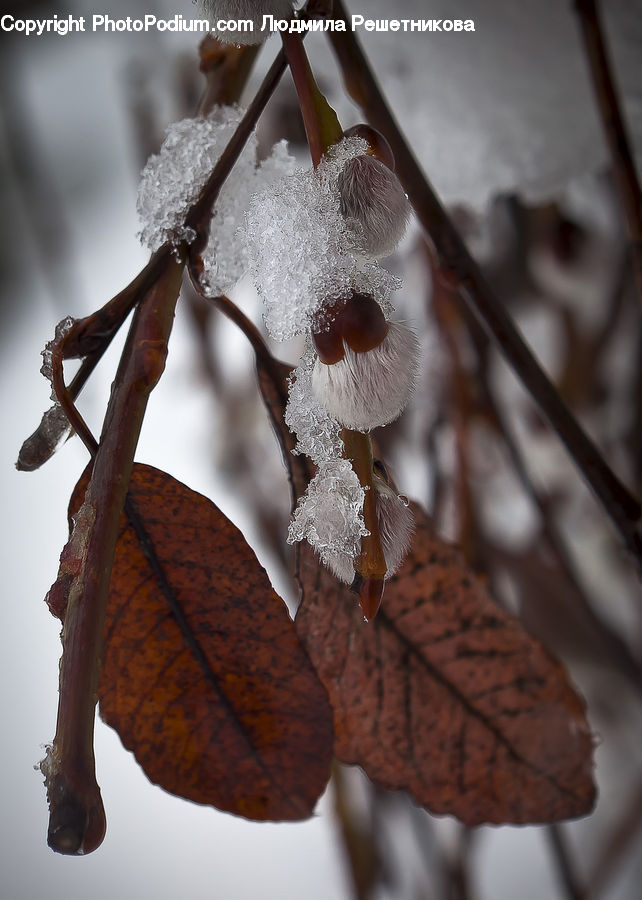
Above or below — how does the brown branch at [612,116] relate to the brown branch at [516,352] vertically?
above

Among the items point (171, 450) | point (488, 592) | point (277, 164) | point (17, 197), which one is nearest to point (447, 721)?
point (488, 592)

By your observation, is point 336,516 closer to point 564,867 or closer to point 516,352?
point 516,352

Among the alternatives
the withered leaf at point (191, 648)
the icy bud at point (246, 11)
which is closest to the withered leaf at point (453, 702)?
the withered leaf at point (191, 648)

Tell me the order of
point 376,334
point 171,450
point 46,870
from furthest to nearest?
point 171,450 → point 46,870 → point 376,334

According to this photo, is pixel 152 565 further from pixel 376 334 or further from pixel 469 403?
pixel 469 403

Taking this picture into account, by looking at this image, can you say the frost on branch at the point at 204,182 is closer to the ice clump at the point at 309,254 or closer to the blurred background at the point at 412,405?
the ice clump at the point at 309,254

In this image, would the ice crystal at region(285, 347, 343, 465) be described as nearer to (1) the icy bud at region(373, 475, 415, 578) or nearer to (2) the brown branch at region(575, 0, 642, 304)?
(1) the icy bud at region(373, 475, 415, 578)

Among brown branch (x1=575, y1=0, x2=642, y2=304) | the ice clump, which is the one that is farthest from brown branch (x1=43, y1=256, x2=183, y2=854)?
brown branch (x1=575, y1=0, x2=642, y2=304)
